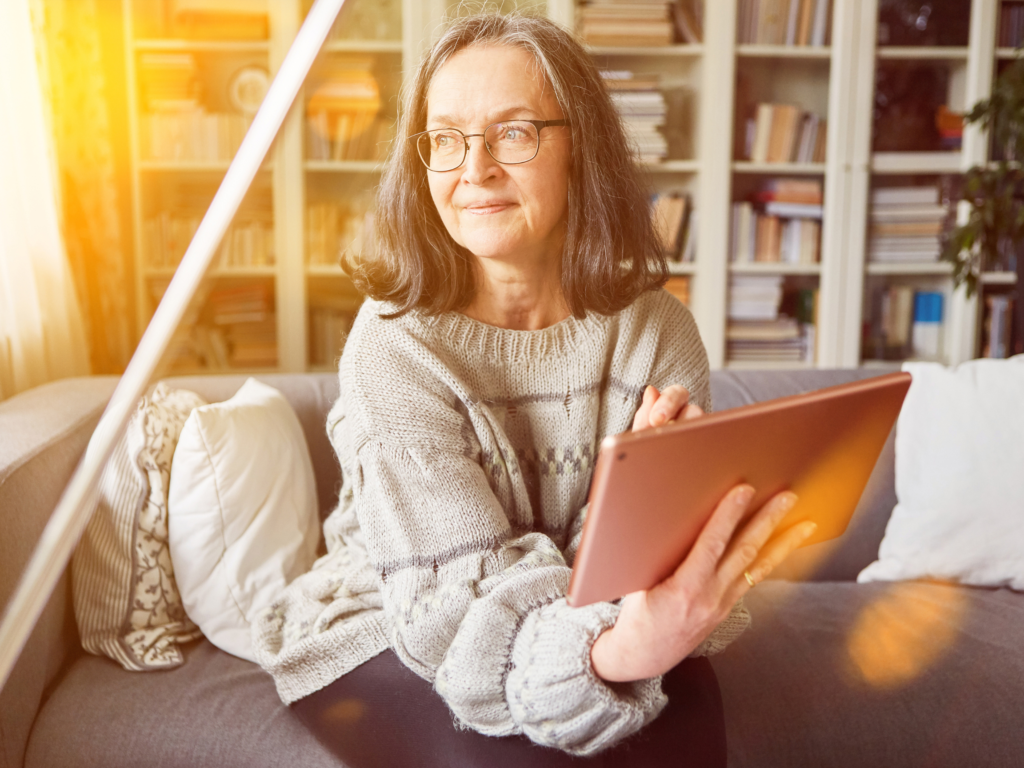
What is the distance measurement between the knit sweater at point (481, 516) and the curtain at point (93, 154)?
157 centimetres

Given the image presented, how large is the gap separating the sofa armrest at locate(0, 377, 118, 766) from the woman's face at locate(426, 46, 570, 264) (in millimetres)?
639

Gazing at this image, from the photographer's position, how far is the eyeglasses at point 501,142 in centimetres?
102

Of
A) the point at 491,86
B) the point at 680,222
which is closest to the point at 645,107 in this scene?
the point at 680,222

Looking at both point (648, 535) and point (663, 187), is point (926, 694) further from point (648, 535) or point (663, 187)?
point (663, 187)

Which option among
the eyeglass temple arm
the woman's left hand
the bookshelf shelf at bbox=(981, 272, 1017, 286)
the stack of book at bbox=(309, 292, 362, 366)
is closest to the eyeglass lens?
the woman's left hand

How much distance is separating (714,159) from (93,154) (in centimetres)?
201

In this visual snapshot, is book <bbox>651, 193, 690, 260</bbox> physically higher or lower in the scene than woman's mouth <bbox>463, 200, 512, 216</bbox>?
higher

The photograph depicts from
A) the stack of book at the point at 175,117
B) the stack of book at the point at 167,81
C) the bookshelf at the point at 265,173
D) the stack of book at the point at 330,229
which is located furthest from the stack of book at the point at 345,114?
the stack of book at the point at 167,81

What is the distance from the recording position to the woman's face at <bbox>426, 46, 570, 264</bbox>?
39.9 inches

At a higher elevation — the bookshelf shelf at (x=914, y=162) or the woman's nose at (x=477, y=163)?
the bookshelf shelf at (x=914, y=162)

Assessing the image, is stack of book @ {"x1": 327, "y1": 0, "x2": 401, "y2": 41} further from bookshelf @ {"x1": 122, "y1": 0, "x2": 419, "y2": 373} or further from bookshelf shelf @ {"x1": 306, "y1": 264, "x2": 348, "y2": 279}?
bookshelf shelf @ {"x1": 306, "y1": 264, "x2": 348, "y2": 279}

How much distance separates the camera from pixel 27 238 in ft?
6.15

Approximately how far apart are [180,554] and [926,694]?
43.4 inches

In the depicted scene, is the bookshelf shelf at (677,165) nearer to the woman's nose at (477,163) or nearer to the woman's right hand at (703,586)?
the woman's nose at (477,163)
